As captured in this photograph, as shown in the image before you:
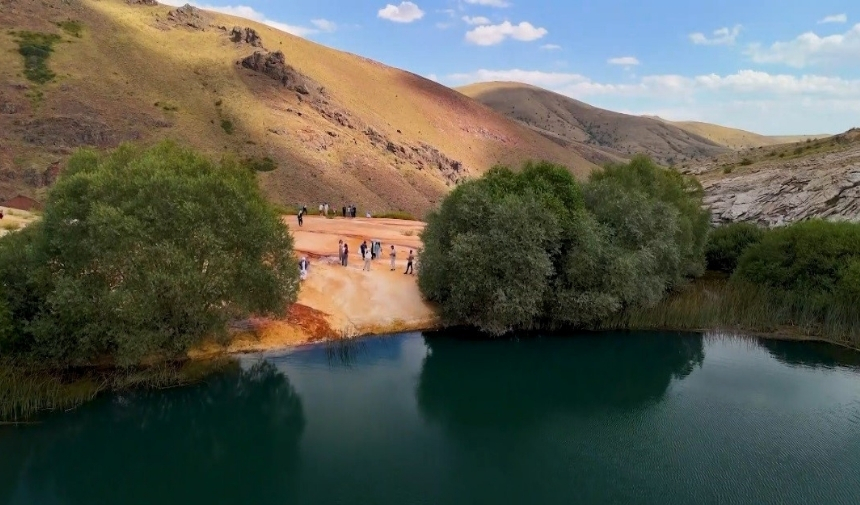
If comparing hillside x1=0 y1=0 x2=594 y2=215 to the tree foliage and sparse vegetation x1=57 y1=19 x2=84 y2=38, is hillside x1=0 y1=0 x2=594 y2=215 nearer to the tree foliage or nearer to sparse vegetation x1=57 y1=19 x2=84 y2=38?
sparse vegetation x1=57 y1=19 x2=84 y2=38

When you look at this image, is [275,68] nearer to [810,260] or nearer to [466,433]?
[810,260]

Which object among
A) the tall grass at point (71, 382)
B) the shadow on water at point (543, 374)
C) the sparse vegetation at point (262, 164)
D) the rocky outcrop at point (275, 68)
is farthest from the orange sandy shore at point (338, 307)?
the rocky outcrop at point (275, 68)

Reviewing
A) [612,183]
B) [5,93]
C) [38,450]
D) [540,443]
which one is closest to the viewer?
[38,450]

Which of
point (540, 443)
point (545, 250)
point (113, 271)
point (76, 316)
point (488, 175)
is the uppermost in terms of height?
point (488, 175)

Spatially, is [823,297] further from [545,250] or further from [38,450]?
[38,450]

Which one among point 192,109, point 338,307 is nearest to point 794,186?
point 338,307

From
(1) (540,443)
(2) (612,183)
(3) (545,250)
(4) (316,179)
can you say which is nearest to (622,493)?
(1) (540,443)
